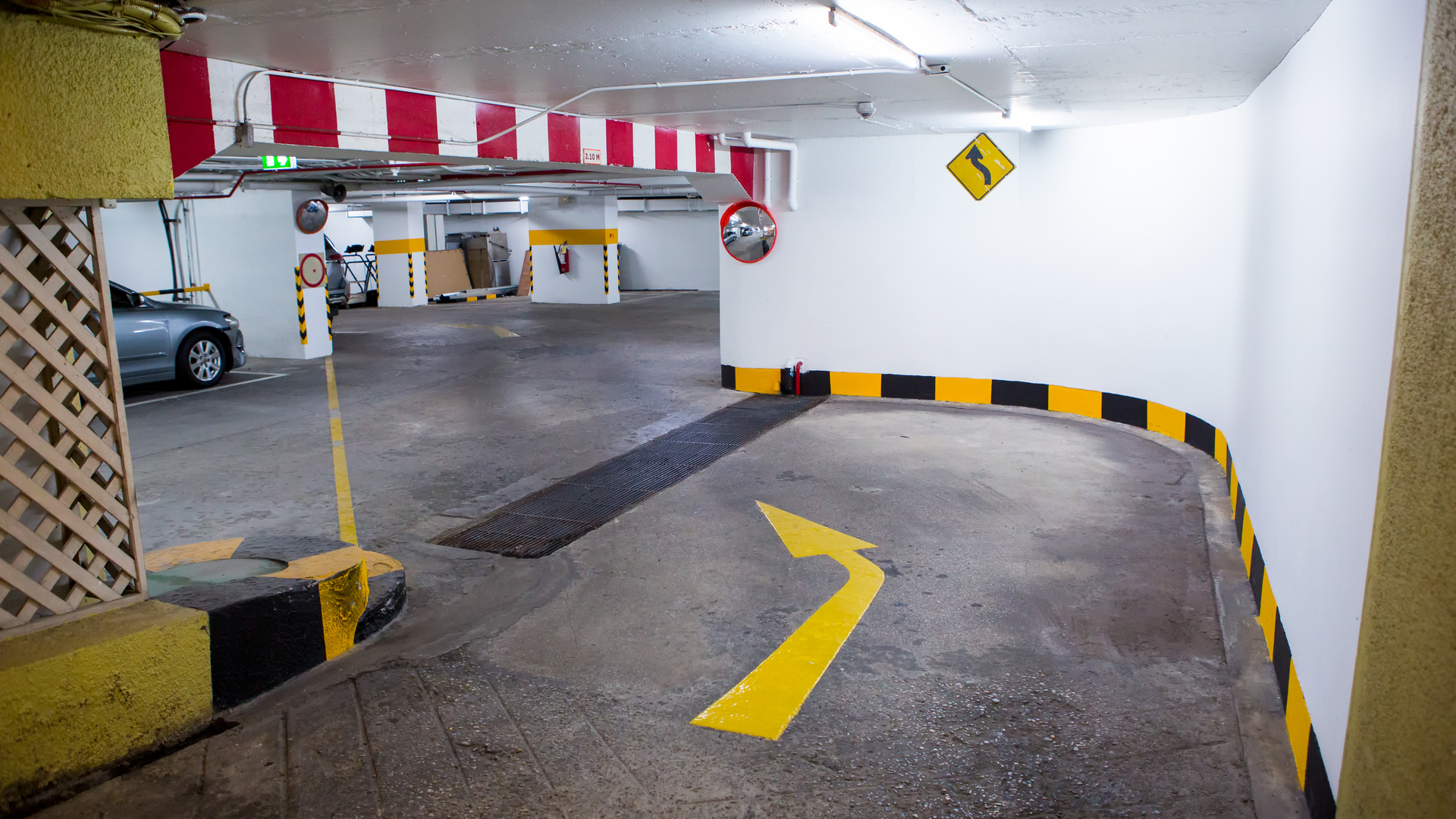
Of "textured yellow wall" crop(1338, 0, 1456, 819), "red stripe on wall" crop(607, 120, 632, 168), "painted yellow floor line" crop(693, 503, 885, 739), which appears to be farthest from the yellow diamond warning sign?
"textured yellow wall" crop(1338, 0, 1456, 819)

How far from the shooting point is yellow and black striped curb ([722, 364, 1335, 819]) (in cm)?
294

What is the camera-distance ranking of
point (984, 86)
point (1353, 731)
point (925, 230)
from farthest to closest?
point (925, 230) < point (984, 86) < point (1353, 731)

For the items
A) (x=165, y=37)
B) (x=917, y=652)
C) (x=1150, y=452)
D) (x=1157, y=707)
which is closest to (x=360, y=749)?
(x=917, y=652)

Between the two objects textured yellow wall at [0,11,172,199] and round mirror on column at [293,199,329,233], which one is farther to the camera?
round mirror on column at [293,199,329,233]

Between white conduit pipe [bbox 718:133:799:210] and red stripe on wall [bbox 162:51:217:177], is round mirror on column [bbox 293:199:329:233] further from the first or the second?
red stripe on wall [bbox 162:51:217:177]

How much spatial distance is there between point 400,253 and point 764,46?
18550 mm

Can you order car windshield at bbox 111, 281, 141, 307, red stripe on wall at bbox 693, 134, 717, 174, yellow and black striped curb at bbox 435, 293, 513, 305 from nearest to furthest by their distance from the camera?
1. red stripe on wall at bbox 693, 134, 717, 174
2. car windshield at bbox 111, 281, 141, 307
3. yellow and black striped curb at bbox 435, 293, 513, 305

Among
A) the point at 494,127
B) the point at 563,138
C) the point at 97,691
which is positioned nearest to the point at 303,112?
the point at 494,127

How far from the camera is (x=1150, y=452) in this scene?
7.26 metres

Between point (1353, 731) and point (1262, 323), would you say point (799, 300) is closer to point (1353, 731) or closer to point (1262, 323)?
point (1262, 323)

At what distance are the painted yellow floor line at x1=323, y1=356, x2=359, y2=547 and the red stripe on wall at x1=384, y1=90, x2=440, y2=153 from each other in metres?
2.27

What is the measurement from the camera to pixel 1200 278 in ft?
23.9

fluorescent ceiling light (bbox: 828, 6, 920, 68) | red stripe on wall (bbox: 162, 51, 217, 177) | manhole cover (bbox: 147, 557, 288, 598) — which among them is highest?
fluorescent ceiling light (bbox: 828, 6, 920, 68)

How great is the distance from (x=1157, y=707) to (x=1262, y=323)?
8.20ft
